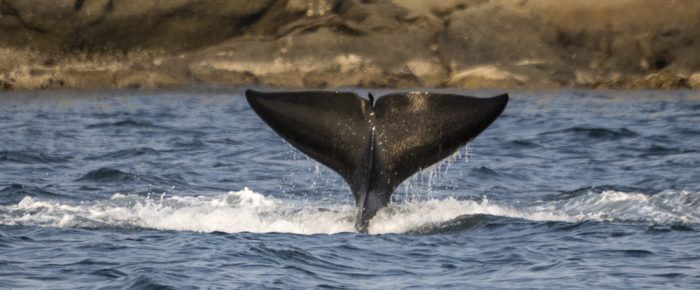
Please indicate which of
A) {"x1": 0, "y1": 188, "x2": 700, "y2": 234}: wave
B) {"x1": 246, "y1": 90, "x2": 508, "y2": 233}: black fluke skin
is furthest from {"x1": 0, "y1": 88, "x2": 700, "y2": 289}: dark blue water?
{"x1": 246, "y1": 90, "x2": 508, "y2": 233}: black fluke skin

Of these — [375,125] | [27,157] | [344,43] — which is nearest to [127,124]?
[27,157]

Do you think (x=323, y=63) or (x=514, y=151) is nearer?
(x=514, y=151)

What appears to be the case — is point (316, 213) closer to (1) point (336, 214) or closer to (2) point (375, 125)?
(1) point (336, 214)

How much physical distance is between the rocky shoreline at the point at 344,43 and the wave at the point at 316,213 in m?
14.9

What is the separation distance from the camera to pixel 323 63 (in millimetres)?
28109

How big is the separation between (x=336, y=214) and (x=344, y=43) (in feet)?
56.7

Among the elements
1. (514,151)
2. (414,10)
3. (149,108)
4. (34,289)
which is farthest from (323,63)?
(34,289)

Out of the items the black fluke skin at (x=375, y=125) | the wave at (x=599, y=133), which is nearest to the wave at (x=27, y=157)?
the wave at (x=599, y=133)

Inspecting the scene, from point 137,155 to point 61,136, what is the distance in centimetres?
267

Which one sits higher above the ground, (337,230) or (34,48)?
(34,48)

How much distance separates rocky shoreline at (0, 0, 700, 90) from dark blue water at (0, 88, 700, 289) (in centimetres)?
754

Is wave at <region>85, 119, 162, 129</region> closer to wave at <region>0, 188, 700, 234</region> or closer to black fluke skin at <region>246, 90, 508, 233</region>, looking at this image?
wave at <region>0, 188, 700, 234</region>

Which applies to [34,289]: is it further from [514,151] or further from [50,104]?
[50,104]

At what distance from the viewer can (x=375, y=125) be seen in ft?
31.8
